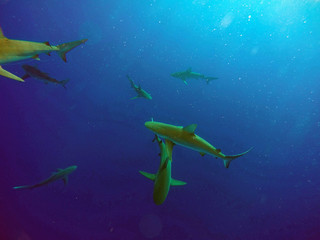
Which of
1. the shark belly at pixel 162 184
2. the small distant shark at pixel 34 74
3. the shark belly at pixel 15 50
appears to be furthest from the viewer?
the small distant shark at pixel 34 74

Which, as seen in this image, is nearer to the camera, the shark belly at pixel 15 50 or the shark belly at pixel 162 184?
the shark belly at pixel 15 50

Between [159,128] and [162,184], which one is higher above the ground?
[159,128]

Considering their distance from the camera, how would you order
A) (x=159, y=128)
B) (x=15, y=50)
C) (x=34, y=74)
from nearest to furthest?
(x=15, y=50)
(x=159, y=128)
(x=34, y=74)

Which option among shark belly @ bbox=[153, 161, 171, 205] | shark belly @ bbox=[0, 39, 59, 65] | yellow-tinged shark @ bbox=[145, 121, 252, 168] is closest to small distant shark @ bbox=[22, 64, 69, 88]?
yellow-tinged shark @ bbox=[145, 121, 252, 168]

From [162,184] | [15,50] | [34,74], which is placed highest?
[15,50]

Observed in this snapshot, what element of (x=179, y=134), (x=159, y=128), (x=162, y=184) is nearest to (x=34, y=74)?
(x=159, y=128)

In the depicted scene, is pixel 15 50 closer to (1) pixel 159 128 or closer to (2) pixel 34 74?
(1) pixel 159 128

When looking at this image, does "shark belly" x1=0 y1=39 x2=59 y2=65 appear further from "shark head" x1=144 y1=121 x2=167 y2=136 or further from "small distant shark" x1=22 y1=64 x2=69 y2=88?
"small distant shark" x1=22 y1=64 x2=69 y2=88

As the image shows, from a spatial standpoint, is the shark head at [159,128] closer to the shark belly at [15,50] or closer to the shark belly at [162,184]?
the shark belly at [162,184]

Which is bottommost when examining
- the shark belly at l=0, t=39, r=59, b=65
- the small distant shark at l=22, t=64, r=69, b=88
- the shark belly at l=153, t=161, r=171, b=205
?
the shark belly at l=153, t=161, r=171, b=205

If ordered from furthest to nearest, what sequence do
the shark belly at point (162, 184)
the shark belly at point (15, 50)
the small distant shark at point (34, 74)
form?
1. the small distant shark at point (34, 74)
2. the shark belly at point (162, 184)
3. the shark belly at point (15, 50)

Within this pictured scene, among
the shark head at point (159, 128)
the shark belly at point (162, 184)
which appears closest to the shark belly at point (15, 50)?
the shark head at point (159, 128)

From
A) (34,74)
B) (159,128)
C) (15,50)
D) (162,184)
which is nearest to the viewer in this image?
(15,50)

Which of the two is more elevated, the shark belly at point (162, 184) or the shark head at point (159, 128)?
the shark head at point (159, 128)
